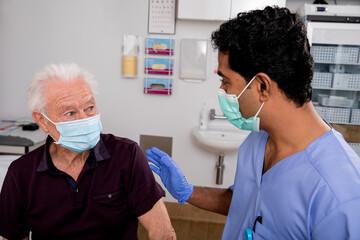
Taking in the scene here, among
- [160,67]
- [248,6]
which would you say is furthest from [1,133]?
[248,6]

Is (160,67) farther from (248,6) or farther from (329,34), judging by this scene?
(329,34)

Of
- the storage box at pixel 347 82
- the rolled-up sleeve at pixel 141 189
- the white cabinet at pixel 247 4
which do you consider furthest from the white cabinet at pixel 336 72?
the rolled-up sleeve at pixel 141 189

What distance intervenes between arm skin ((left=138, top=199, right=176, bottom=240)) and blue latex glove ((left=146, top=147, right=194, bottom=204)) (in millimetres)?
86

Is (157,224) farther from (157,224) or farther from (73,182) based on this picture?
(73,182)

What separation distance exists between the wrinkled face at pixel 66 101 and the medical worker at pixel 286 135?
54cm

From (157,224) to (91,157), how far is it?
0.36m

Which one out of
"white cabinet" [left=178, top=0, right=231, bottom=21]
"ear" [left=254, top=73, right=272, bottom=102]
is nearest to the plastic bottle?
"white cabinet" [left=178, top=0, right=231, bottom=21]

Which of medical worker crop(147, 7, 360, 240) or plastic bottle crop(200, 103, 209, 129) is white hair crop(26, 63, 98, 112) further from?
plastic bottle crop(200, 103, 209, 129)

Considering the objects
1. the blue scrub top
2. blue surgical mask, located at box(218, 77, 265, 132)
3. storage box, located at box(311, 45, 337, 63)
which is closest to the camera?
the blue scrub top

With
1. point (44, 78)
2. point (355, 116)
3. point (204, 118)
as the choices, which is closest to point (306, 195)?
point (44, 78)

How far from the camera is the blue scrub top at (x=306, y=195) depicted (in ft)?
2.55

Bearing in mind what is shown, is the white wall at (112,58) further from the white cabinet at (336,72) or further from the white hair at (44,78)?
the white hair at (44,78)

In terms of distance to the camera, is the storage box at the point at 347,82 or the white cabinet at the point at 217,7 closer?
the white cabinet at the point at 217,7

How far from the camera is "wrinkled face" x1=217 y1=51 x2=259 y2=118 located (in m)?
0.98
